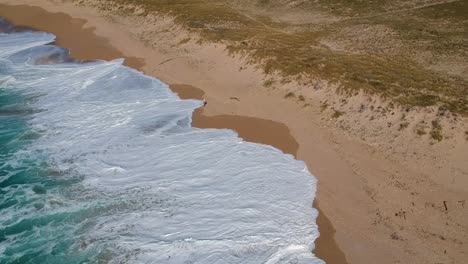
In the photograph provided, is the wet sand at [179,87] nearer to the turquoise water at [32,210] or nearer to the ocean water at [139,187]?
the ocean water at [139,187]

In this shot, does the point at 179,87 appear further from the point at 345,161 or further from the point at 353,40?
the point at 345,161

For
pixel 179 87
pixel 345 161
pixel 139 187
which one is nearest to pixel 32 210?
pixel 139 187

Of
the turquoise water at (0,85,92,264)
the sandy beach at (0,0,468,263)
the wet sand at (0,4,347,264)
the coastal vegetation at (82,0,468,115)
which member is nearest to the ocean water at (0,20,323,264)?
the turquoise water at (0,85,92,264)

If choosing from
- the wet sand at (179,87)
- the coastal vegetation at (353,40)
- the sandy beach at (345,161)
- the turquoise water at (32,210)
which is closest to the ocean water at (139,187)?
the turquoise water at (32,210)

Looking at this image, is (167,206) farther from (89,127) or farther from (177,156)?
(89,127)

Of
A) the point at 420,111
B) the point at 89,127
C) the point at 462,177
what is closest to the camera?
the point at 462,177

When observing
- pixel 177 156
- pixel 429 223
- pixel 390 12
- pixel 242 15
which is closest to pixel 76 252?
pixel 177 156

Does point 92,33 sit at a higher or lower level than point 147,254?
higher
